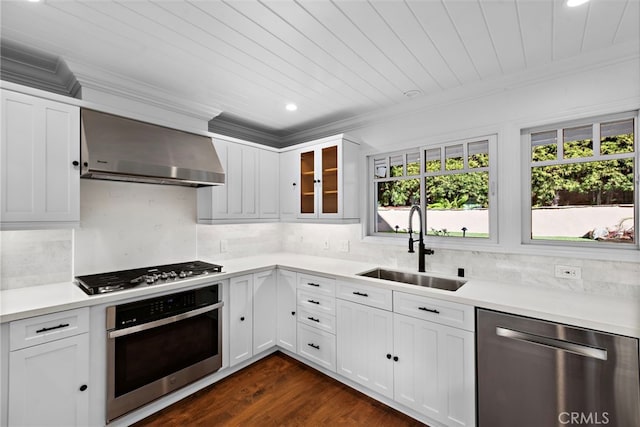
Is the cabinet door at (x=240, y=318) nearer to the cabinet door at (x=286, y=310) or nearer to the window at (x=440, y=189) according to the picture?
the cabinet door at (x=286, y=310)

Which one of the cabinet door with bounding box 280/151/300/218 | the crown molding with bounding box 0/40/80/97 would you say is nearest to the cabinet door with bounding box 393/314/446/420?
the cabinet door with bounding box 280/151/300/218

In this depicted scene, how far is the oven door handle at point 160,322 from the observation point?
1.93 m

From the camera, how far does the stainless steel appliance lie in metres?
1.94

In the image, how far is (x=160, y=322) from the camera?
6.98 ft

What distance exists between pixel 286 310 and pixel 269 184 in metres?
1.41

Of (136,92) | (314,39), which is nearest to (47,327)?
(136,92)

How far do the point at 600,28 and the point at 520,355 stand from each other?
192 centimetres

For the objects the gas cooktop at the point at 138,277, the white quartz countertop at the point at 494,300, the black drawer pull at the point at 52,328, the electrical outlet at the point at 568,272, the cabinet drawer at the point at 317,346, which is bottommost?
the cabinet drawer at the point at 317,346

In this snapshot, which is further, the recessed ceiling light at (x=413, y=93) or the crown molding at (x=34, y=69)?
the recessed ceiling light at (x=413, y=93)

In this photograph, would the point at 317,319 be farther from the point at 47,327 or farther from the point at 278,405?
the point at 47,327

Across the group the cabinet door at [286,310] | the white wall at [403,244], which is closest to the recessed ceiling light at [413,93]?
the white wall at [403,244]

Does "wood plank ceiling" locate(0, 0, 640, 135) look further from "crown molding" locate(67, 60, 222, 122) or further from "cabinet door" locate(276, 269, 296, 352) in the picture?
"cabinet door" locate(276, 269, 296, 352)

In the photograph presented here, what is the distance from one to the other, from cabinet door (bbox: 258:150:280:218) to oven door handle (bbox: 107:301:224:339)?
1173 mm

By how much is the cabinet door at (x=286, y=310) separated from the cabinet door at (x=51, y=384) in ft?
5.19
